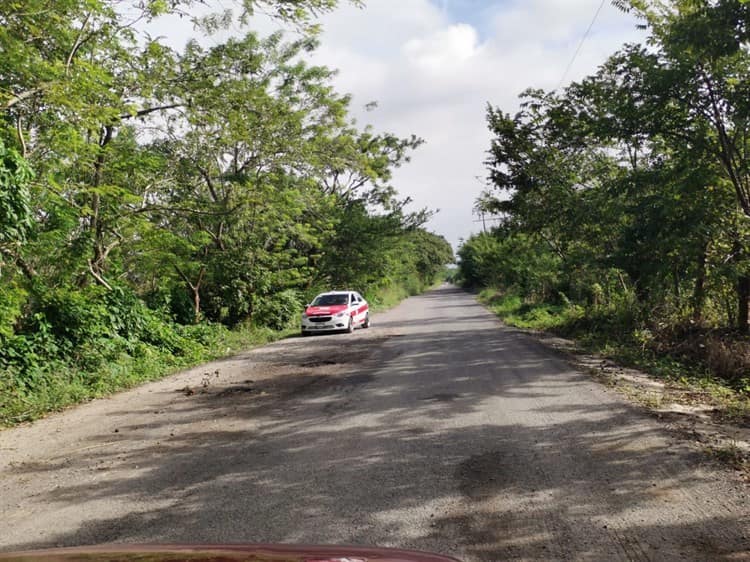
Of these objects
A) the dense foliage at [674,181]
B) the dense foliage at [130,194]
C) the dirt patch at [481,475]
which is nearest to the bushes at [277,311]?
the dense foliage at [130,194]

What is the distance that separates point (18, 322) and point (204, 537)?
8.49 m

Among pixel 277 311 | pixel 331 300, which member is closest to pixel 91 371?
pixel 277 311

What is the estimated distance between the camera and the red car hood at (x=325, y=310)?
19.8 metres

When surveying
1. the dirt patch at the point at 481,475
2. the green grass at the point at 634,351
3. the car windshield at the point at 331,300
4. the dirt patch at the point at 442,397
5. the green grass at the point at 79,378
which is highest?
the car windshield at the point at 331,300

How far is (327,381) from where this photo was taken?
9.97 meters

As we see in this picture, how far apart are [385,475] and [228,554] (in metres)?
3.00

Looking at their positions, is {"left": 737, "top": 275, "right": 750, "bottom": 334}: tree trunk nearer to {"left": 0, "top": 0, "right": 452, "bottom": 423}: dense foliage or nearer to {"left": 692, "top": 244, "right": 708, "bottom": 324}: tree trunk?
{"left": 692, "top": 244, "right": 708, "bottom": 324}: tree trunk

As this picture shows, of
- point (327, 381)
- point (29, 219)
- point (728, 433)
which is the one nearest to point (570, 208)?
point (327, 381)

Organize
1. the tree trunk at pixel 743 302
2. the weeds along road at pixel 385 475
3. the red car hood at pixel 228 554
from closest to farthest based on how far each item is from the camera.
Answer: the red car hood at pixel 228 554 < the weeds along road at pixel 385 475 < the tree trunk at pixel 743 302

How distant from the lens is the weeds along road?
3.71m

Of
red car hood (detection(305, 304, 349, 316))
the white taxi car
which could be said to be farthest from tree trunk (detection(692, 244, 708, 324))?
red car hood (detection(305, 304, 349, 316))

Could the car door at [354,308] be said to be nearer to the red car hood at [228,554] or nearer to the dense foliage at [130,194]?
the dense foliage at [130,194]

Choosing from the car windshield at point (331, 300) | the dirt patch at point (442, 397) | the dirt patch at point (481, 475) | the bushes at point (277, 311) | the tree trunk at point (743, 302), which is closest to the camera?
the dirt patch at point (481, 475)

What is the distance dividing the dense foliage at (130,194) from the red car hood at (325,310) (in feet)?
5.61
